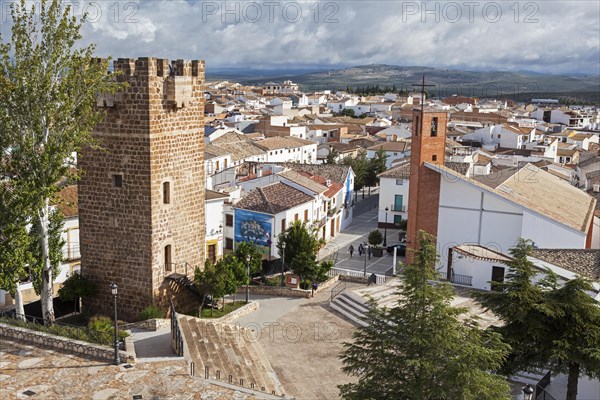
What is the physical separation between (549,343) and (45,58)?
1420 cm

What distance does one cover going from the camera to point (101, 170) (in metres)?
19.7

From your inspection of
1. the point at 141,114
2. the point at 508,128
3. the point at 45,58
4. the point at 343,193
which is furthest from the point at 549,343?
the point at 508,128

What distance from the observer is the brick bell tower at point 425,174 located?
3002 cm

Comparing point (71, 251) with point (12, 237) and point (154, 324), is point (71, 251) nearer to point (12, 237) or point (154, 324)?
point (154, 324)

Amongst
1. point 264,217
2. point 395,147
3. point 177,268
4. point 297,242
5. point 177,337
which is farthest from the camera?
point 395,147

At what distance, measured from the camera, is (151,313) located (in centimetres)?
1927

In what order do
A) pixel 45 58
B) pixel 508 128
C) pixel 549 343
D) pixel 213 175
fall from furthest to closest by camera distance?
pixel 508 128 < pixel 213 175 < pixel 45 58 < pixel 549 343

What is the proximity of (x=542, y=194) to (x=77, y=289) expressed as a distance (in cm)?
2356

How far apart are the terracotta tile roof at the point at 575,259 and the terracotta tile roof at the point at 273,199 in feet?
49.3

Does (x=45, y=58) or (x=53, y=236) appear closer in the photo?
(x=45, y=58)

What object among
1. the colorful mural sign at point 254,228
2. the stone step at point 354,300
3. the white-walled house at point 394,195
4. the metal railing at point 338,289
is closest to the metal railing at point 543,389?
the stone step at point 354,300

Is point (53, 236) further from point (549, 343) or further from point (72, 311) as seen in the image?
point (549, 343)

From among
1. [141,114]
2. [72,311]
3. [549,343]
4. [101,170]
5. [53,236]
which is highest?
[141,114]

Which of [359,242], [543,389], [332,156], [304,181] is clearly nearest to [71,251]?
[304,181]
